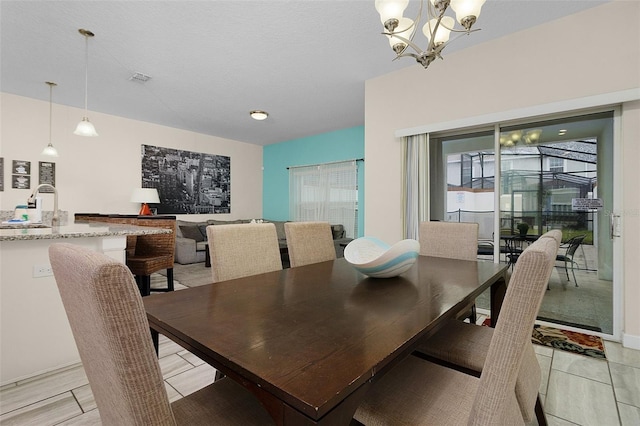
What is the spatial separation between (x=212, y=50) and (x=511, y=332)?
323 cm

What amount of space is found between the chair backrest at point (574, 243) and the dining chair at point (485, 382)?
85.4 inches

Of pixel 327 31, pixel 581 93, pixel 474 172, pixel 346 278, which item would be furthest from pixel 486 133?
pixel 346 278

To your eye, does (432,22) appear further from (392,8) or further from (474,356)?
(474,356)

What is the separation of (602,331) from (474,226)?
1.51 meters

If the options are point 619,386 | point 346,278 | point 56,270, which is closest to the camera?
point 56,270

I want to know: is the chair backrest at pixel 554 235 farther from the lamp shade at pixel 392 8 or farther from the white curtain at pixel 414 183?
the white curtain at pixel 414 183

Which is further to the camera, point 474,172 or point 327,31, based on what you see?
point 474,172

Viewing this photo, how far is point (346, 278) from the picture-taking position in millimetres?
1493

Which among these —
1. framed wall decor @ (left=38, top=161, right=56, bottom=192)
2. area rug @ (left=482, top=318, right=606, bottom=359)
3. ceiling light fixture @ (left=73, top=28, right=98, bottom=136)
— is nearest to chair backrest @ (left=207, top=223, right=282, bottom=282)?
area rug @ (left=482, top=318, right=606, bottom=359)

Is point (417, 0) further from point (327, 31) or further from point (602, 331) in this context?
point (602, 331)

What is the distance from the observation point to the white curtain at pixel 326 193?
5.70m

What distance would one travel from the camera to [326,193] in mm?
6031

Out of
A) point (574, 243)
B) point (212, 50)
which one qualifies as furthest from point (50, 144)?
point (574, 243)

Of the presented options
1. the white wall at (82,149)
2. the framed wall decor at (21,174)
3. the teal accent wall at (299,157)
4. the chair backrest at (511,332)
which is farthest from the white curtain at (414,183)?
the framed wall decor at (21,174)
